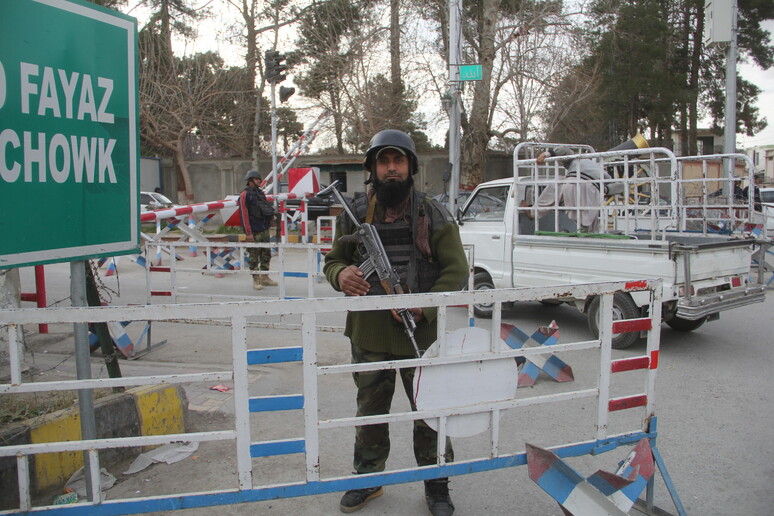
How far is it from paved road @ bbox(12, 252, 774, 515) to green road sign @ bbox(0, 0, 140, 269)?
4.97 feet

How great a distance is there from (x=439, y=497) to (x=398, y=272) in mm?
1129

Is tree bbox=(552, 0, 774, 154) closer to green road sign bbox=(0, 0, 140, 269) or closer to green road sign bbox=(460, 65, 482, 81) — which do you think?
green road sign bbox=(460, 65, 482, 81)

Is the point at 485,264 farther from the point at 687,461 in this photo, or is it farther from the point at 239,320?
the point at 239,320

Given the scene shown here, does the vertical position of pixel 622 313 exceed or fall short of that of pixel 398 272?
it falls short

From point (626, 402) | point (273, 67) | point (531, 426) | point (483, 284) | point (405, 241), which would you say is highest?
point (273, 67)

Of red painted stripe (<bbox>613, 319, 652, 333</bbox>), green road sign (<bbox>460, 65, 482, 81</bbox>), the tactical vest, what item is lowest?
red painted stripe (<bbox>613, 319, 652, 333</bbox>)

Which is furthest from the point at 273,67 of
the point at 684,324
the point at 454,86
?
the point at 684,324

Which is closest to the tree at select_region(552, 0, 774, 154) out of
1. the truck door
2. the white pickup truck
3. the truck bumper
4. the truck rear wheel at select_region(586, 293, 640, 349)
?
the truck door

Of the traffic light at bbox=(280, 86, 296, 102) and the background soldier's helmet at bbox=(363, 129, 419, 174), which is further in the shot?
the traffic light at bbox=(280, 86, 296, 102)

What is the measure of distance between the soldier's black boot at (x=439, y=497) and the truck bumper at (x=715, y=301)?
3779 mm

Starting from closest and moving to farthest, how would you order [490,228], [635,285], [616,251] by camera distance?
1. [635,285]
2. [616,251]
3. [490,228]

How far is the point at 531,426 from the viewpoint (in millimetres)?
4047

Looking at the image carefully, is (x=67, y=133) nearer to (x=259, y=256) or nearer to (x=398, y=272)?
(x=398, y=272)

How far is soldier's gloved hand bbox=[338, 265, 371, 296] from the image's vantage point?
2.71 meters
